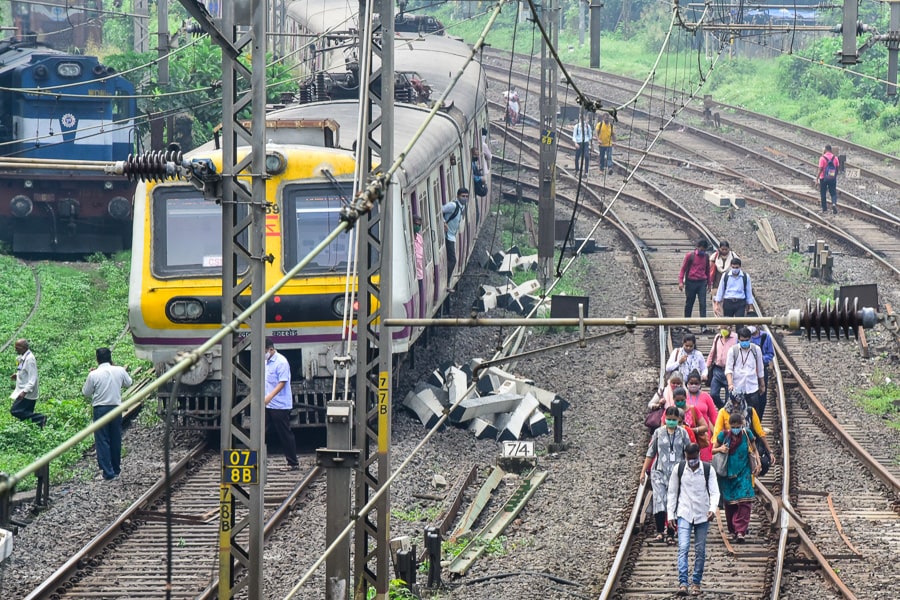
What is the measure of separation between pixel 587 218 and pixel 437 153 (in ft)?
35.5

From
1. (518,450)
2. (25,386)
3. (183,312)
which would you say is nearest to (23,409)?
(25,386)

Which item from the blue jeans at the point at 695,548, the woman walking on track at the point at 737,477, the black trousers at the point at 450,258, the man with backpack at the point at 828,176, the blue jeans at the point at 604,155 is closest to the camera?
the blue jeans at the point at 695,548

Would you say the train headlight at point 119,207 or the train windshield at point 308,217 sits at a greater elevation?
the train windshield at point 308,217

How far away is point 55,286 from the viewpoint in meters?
22.5

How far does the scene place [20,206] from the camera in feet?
78.4

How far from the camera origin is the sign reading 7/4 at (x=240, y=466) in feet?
29.5

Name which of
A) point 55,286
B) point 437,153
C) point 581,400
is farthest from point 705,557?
point 55,286

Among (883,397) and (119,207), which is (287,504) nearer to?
(883,397)

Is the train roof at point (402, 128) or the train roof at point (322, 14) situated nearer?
the train roof at point (402, 128)

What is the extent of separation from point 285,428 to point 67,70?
12.7m

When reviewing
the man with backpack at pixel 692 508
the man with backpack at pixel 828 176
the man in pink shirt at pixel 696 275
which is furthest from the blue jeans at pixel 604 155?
the man with backpack at pixel 692 508

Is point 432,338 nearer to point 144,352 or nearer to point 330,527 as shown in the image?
point 144,352

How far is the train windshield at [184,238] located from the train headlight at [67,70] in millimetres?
11222

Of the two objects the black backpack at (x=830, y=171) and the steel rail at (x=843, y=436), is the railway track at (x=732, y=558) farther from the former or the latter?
the black backpack at (x=830, y=171)
